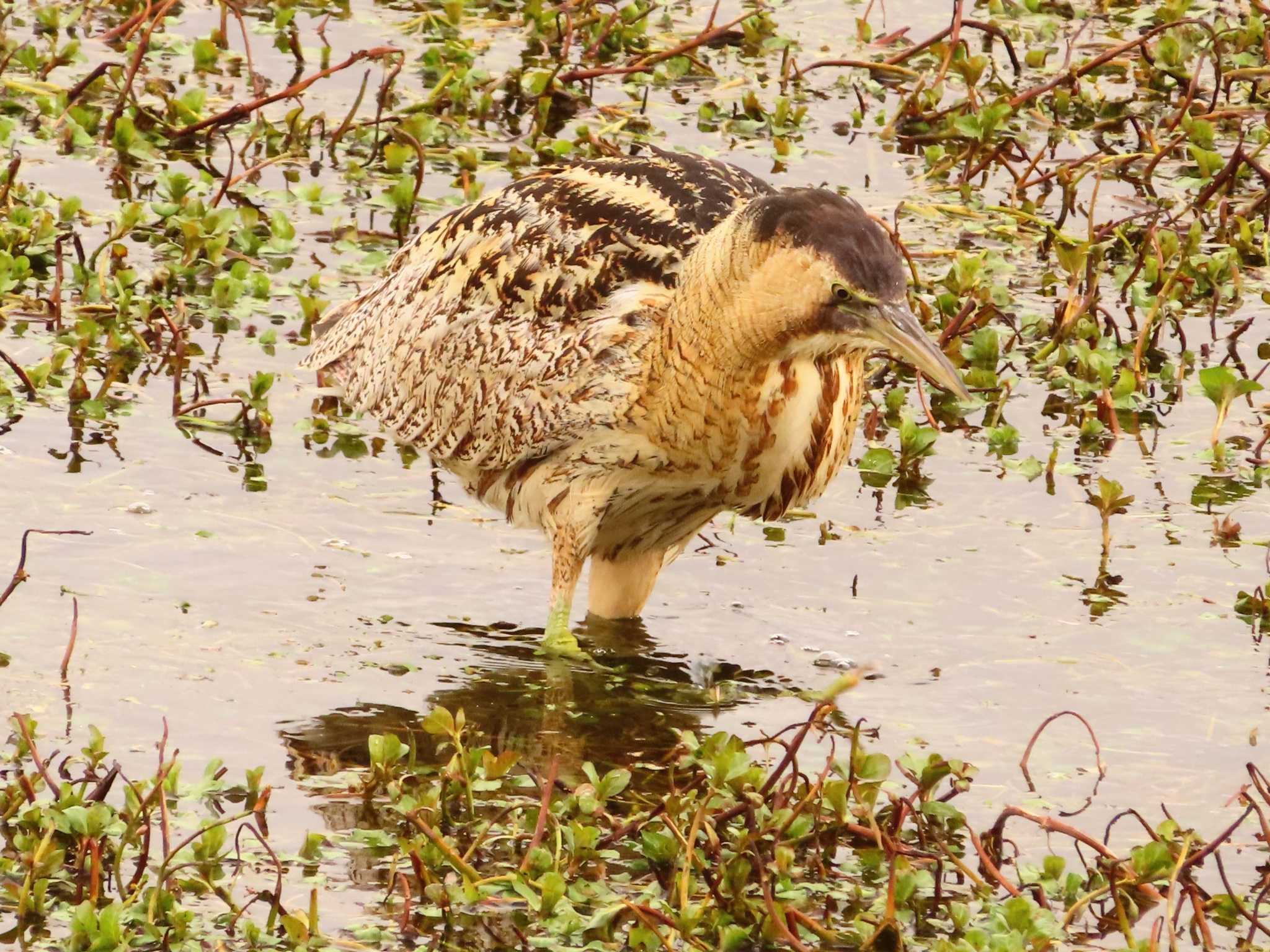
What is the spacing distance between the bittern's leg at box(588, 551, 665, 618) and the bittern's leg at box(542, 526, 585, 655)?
28cm

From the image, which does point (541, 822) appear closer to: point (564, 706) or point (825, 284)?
point (564, 706)

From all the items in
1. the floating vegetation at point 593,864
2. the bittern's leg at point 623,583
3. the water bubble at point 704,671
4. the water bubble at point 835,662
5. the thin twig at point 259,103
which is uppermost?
the thin twig at point 259,103

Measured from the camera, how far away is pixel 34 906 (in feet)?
17.0

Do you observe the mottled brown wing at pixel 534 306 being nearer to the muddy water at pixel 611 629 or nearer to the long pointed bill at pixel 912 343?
the muddy water at pixel 611 629

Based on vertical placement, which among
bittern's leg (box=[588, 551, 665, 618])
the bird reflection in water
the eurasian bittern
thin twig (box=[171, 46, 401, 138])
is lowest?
the bird reflection in water

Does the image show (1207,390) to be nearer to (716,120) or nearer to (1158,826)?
(1158,826)

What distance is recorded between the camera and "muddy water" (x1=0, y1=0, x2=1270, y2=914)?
6.55 metres

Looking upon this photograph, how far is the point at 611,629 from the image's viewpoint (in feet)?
24.5

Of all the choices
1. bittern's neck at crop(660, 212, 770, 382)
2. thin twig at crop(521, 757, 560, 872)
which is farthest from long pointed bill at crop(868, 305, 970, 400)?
thin twig at crop(521, 757, 560, 872)

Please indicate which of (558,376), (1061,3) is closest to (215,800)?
(558,376)

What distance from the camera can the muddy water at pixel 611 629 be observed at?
6.55 metres

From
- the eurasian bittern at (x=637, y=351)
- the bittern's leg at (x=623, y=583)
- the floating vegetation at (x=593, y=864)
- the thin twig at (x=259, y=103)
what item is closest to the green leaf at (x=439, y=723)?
the floating vegetation at (x=593, y=864)

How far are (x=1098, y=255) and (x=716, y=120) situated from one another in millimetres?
2495

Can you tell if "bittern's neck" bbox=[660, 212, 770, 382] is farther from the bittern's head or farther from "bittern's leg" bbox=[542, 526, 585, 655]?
"bittern's leg" bbox=[542, 526, 585, 655]
